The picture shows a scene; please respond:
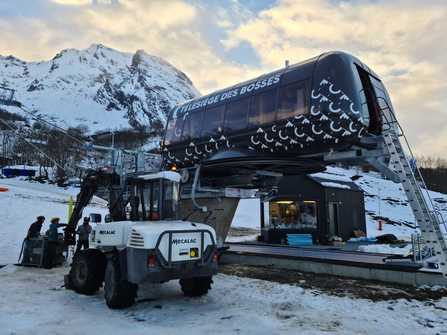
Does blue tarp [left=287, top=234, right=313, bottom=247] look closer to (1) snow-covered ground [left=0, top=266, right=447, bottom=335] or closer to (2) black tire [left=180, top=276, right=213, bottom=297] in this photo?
(1) snow-covered ground [left=0, top=266, right=447, bottom=335]

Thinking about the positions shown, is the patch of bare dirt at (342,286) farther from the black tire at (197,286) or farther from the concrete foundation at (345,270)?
the black tire at (197,286)

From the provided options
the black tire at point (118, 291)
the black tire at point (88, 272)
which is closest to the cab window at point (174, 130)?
the black tire at point (88, 272)

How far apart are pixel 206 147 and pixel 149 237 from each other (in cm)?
569

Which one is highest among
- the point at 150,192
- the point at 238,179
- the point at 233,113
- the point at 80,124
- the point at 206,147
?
the point at 80,124

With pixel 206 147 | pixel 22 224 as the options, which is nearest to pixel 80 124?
pixel 22 224

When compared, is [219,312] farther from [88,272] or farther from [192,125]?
[192,125]

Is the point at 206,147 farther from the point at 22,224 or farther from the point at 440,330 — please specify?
the point at 22,224

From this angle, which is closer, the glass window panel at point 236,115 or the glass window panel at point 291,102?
the glass window panel at point 291,102

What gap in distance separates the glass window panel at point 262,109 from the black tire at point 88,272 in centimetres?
524

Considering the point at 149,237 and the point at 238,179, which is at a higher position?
the point at 238,179

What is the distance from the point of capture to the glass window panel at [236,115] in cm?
1157

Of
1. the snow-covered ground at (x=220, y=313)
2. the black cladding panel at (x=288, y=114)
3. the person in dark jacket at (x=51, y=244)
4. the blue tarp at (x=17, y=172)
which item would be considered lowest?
the snow-covered ground at (x=220, y=313)

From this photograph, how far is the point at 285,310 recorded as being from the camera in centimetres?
772

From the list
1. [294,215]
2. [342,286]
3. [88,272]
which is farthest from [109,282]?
[294,215]
